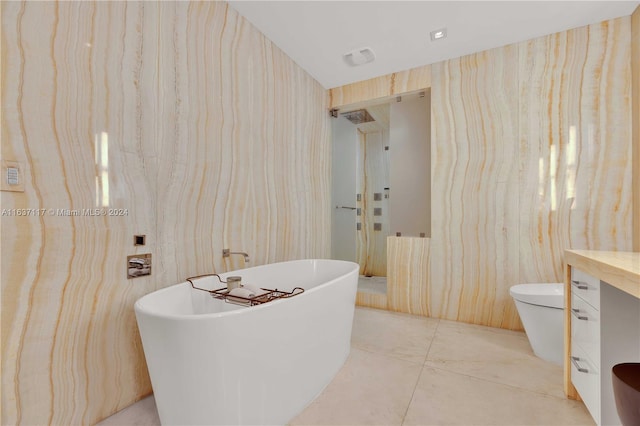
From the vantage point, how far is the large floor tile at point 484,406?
1.22 metres

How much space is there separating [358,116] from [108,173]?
8.68ft

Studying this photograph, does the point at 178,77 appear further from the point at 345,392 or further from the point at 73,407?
the point at 345,392

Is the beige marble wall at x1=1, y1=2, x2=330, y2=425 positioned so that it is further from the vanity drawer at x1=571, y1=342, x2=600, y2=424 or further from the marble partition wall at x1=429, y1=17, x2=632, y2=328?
the vanity drawer at x1=571, y1=342, x2=600, y2=424

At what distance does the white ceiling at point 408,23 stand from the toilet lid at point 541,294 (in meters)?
1.92

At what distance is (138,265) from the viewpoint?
4.48ft

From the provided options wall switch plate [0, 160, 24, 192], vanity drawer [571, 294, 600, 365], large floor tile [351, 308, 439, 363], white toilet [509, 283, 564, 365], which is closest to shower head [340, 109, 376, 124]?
large floor tile [351, 308, 439, 363]

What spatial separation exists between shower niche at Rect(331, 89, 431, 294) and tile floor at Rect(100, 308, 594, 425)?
985 millimetres

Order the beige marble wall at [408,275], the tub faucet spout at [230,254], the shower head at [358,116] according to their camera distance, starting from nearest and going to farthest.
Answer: the tub faucet spout at [230,254], the beige marble wall at [408,275], the shower head at [358,116]

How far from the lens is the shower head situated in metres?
3.16

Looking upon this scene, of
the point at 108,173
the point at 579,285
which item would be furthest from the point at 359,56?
the point at 579,285

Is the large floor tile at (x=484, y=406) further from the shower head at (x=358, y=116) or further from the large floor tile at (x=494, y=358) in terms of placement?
the shower head at (x=358, y=116)

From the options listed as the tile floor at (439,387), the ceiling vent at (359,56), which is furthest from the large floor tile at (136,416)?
the ceiling vent at (359,56)

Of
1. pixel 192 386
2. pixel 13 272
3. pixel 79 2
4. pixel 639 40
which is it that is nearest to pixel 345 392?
pixel 192 386

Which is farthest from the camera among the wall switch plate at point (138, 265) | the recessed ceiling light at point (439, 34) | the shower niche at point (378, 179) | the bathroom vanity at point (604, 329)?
the shower niche at point (378, 179)
